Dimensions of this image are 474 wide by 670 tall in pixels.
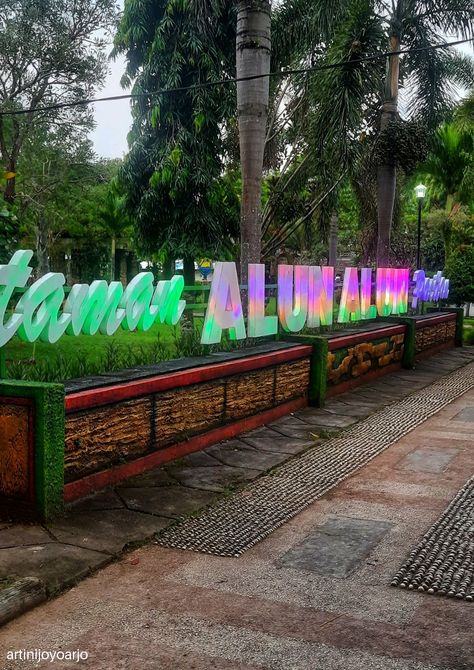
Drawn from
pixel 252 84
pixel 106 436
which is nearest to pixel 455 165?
pixel 252 84

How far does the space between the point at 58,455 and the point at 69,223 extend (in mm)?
36010

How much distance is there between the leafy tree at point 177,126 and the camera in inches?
625

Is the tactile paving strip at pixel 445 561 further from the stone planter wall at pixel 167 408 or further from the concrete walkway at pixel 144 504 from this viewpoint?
the stone planter wall at pixel 167 408

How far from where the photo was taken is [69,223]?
40094 mm

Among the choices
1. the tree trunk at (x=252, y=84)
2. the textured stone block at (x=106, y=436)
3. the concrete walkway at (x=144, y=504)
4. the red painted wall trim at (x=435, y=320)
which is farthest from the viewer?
the red painted wall trim at (x=435, y=320)

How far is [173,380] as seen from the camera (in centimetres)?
753

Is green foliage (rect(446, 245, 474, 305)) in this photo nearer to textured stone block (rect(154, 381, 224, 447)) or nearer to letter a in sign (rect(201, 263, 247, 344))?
letter a in sign (rect(201, 263, 247, 344))

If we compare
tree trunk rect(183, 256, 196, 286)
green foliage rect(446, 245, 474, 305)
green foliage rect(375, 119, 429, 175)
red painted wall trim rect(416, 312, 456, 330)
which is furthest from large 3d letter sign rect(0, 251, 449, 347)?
green foliage rect(446, 245, 474, 305)

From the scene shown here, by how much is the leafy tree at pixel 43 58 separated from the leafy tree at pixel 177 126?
673 cm

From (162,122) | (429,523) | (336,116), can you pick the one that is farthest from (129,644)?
(162,122)

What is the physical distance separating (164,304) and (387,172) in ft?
37.1

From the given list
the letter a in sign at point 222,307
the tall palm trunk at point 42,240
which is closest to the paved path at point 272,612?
the letter a in sign at point 222,307

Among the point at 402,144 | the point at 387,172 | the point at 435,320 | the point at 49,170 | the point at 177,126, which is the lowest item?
the point at 435,320

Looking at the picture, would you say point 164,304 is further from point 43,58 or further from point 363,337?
point 43,58
